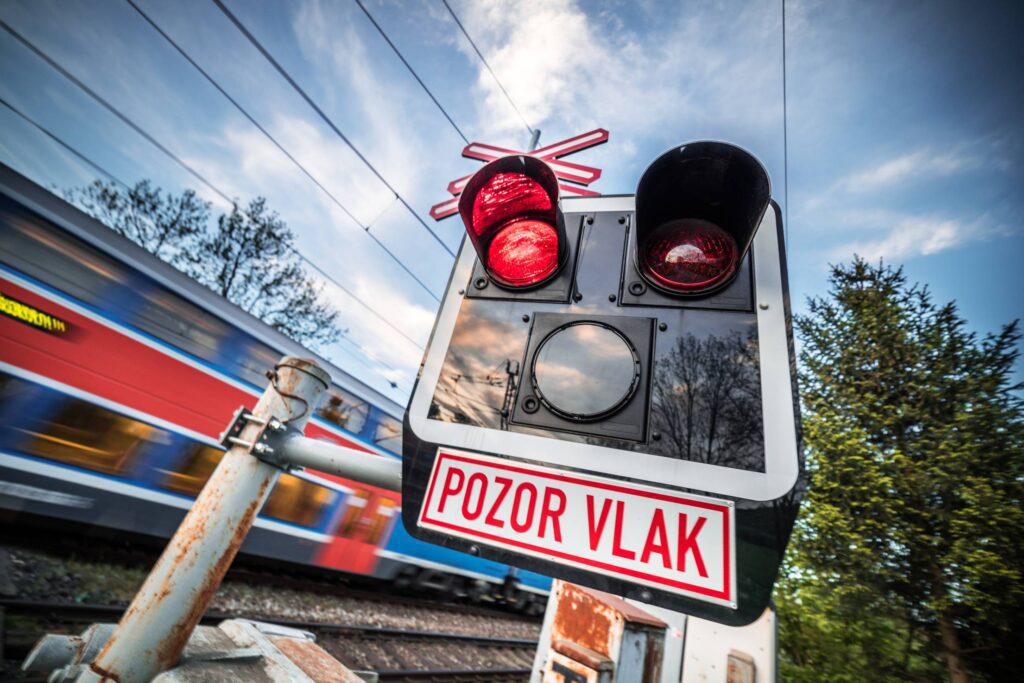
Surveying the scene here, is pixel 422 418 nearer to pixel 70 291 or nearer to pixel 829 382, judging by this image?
pixel 70 291

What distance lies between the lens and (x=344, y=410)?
754cm

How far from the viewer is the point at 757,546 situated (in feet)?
2.61

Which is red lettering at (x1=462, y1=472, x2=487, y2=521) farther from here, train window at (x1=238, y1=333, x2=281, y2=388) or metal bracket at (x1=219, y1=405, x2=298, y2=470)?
train window at (x1=238, y1=333, x2=281, y2=388)

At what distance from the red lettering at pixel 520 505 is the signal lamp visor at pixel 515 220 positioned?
65cm

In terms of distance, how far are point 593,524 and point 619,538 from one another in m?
0.06

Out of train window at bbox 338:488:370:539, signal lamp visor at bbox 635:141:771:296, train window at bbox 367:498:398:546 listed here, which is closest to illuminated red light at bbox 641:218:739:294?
signal lamp visor at bbox 635:141:771:296

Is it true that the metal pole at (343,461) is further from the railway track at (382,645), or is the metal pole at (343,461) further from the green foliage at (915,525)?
the green foliage at (915,525)

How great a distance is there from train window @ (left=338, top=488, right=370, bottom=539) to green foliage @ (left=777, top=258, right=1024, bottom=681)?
8665 mm

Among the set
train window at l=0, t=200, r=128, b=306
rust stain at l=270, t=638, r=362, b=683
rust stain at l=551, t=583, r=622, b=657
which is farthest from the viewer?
train window at l=0, t=200, r=128, b=306

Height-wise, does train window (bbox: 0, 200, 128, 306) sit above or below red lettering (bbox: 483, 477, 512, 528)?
above

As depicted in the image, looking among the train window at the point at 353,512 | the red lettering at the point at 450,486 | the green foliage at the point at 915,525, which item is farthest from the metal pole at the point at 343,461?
the green foliage at the point at 915,525

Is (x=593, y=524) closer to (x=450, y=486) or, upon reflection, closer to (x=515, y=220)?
(x=450, y=486)

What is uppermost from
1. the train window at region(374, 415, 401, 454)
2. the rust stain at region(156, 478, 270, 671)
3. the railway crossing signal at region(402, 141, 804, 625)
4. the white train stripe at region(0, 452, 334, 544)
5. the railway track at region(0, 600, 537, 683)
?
the train window at region(374, 415, 401, 454)

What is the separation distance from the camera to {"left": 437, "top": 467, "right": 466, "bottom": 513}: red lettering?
1.03 m
